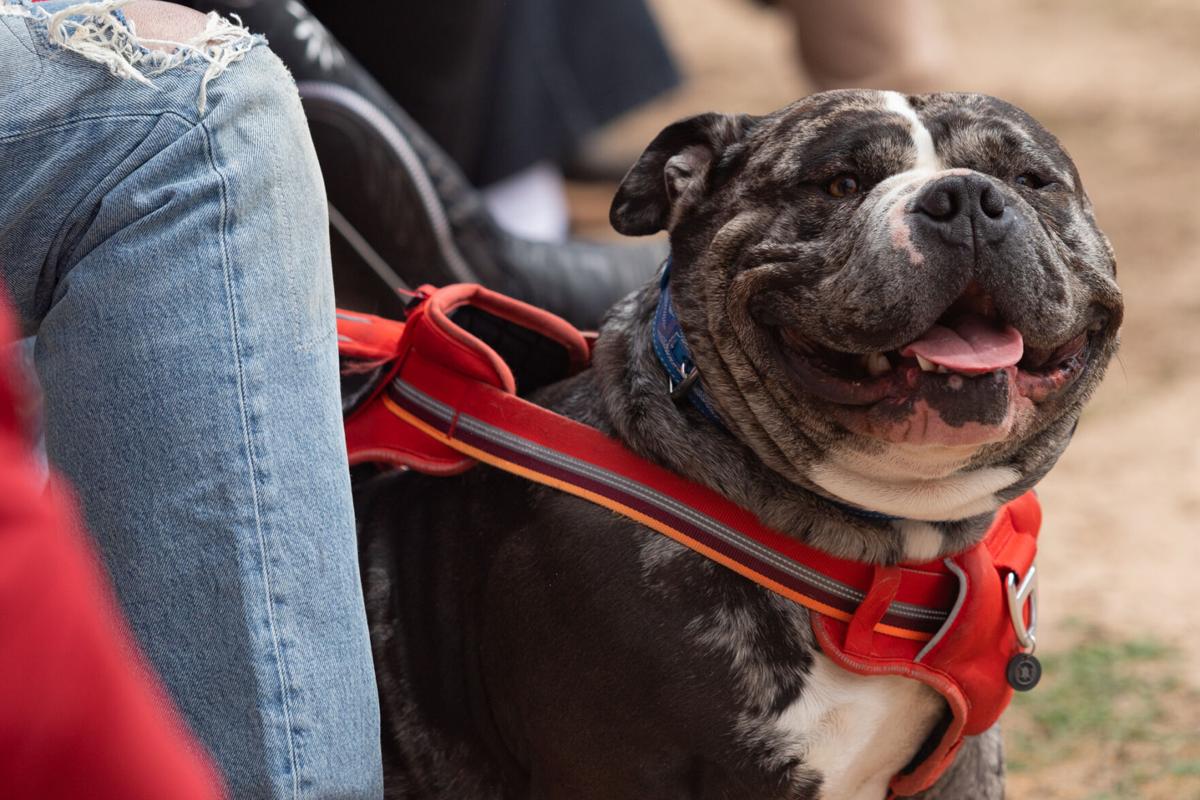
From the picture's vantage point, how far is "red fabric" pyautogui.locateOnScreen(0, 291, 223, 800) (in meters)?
0.98

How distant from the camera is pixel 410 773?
8.42 ft

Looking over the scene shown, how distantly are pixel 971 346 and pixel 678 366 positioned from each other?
1.60ft

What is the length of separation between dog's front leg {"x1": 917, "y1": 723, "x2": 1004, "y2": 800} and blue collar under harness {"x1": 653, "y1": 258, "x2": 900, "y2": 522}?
0.50 meters

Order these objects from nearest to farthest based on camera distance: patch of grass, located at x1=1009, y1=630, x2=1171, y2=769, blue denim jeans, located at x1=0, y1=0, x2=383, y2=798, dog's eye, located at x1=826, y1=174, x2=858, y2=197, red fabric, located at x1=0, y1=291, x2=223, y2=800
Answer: red fabric, located at x1=0, y1=291, x2=223, y2=800 → blue denim jeans, located at x1=0, y1=0, x2=383, y2=798 → dog's eye, located at x1=826, y1=174, x2=858, y2=197 → patch of grass, located at x1=1009, y1=630, x2=1171, y2=769

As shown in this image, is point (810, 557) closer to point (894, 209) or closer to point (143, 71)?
point (894, 209)

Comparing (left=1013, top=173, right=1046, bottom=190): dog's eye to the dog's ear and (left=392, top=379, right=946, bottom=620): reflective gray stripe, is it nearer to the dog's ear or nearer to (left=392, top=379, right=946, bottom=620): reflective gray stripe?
the dog's ear

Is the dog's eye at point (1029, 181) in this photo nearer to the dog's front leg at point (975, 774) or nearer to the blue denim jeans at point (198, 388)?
the dog's front leg at point (975, 774)

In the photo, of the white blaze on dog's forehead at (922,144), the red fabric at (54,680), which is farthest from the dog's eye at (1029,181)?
the red fabric at (54,680)

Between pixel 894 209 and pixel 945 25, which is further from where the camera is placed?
pixel 945 25

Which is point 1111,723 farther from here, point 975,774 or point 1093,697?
point 975,774

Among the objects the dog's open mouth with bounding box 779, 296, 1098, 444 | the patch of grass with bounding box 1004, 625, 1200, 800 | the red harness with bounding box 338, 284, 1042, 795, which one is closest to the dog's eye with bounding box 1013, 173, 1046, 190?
the dog's open mouth with bounding box 779, 296, 1098, 444

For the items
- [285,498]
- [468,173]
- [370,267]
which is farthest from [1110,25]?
[285,498]

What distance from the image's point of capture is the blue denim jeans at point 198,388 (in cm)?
200

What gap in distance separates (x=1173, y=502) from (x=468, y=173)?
10.8 ft
